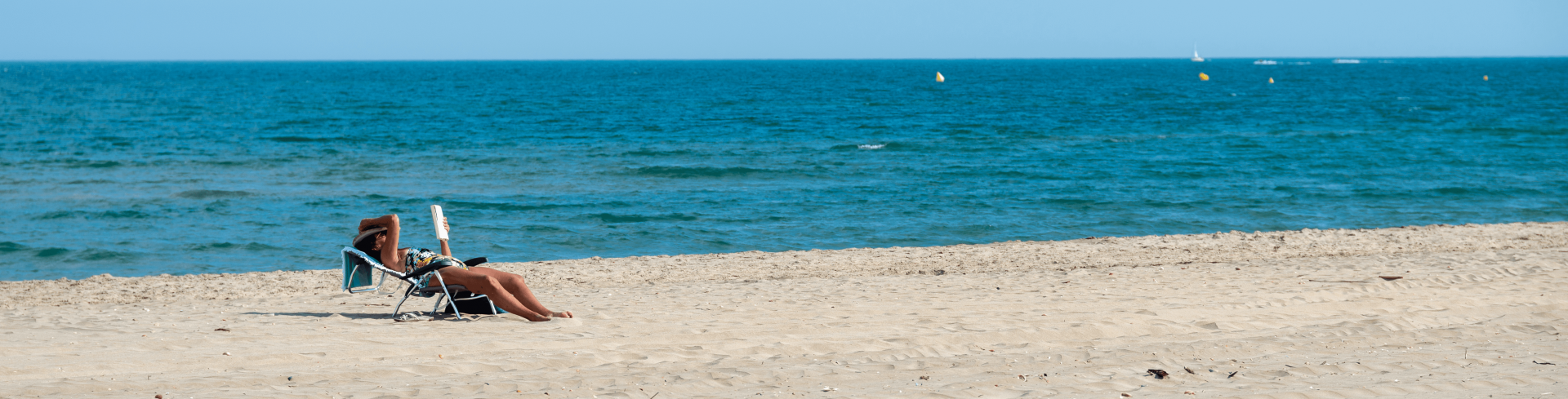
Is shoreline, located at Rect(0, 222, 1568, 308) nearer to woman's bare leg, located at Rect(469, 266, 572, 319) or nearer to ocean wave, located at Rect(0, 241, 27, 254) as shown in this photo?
woman's bare leg, located at Rect(469, 266, 572, 319)

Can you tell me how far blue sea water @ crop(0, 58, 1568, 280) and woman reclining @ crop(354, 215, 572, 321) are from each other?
5263mm

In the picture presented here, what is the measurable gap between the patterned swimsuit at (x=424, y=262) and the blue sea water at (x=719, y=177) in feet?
17.2

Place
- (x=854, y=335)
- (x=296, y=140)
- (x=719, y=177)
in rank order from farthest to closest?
(x=296, y=140)
(x=719, y=177)
(x=854, y=335)

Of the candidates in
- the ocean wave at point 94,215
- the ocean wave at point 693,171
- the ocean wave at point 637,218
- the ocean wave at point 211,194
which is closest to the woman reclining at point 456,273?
the ocean wave at point 637,218

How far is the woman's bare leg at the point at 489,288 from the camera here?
6816 mm

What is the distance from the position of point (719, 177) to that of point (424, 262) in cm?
1334

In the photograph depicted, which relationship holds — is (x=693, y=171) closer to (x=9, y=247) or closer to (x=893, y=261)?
(x=893, y=261)

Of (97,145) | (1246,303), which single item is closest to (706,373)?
(1246,303)

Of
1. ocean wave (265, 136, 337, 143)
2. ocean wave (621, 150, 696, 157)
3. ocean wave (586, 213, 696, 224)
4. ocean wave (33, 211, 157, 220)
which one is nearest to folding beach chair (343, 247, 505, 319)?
ocean wave (586, 213, 696, 224)

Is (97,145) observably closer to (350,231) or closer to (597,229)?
(350,231)

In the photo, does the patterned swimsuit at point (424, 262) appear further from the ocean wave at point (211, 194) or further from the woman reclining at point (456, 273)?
the ocean wave at point (211, 194)

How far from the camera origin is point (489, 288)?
6.84 m

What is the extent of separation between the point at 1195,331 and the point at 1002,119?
102ft

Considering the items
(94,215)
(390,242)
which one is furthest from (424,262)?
(94,215)
